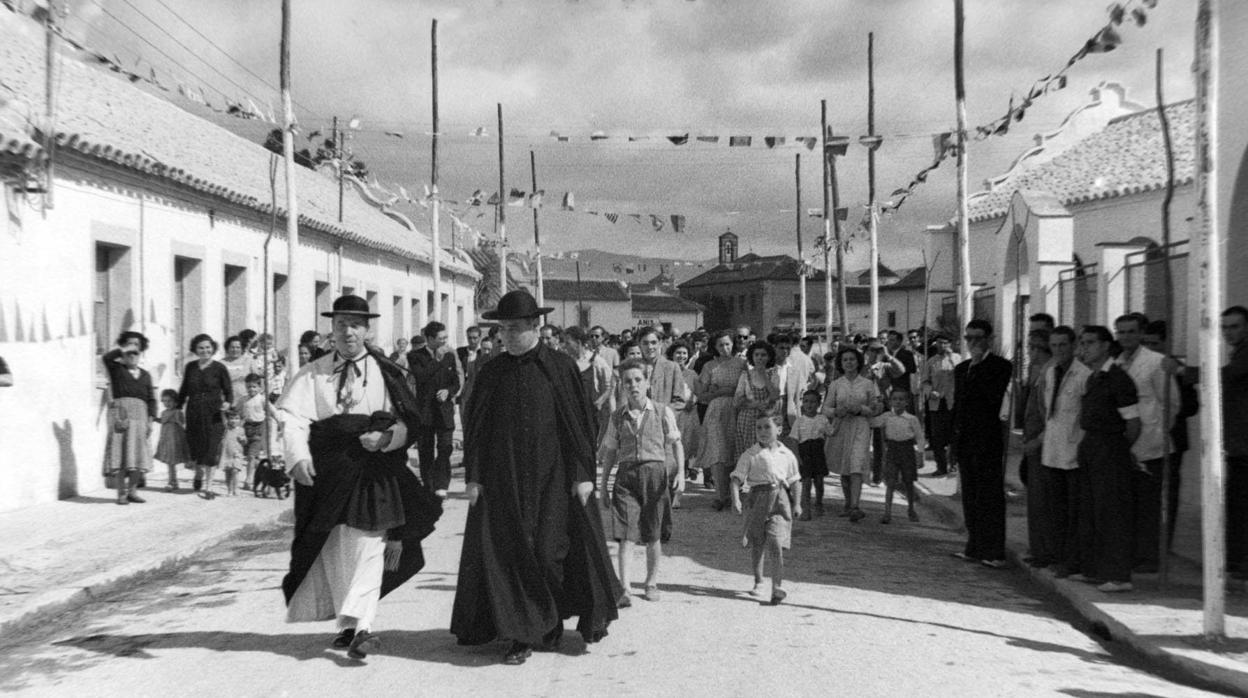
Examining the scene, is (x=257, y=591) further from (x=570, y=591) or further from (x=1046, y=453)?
(x=1046, y=453)

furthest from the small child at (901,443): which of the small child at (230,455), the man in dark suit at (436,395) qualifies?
the small child at (230,455)

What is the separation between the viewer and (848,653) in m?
5.91

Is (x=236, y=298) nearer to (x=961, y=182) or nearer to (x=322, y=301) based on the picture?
(x=322, y=301)

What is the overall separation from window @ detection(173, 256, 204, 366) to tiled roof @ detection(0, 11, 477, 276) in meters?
1.10

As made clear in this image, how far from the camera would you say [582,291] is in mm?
97750

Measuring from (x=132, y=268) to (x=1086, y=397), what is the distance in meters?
10.8

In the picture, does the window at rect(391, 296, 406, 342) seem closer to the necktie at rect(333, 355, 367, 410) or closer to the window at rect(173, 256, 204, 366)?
the window at rect(173, 256, 204, 366)

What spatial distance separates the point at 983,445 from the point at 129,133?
11.8 metres

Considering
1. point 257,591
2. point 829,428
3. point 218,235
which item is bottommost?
point 257,591

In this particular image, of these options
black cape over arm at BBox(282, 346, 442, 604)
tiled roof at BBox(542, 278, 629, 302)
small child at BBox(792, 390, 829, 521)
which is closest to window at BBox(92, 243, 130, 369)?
small child at BBox(792, 390, 829, 521)

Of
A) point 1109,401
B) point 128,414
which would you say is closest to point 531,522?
point 1109,401

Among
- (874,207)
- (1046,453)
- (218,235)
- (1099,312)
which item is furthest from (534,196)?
(1046,453)

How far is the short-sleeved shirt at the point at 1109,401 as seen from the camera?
7.48 meters

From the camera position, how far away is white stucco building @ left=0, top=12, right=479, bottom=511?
1135 centimetres
